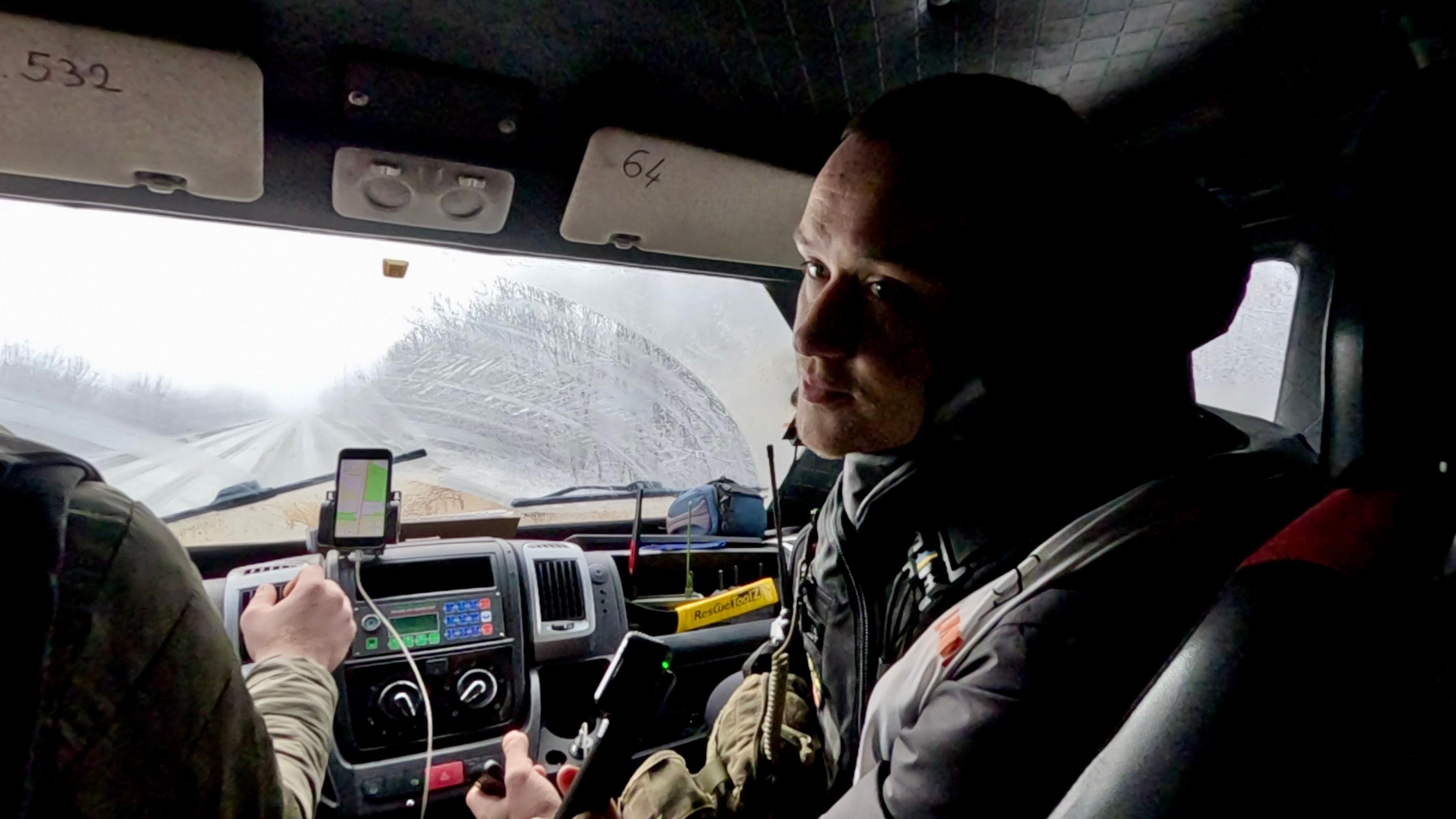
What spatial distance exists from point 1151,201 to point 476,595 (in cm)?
180

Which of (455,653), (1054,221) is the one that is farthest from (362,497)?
(1054,221)

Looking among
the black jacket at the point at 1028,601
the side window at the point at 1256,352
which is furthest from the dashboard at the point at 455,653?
the side window at the point at 1256,352

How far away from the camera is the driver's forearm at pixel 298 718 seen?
3.52 ft

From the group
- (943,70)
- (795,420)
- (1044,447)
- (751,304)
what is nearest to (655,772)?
(795,420)

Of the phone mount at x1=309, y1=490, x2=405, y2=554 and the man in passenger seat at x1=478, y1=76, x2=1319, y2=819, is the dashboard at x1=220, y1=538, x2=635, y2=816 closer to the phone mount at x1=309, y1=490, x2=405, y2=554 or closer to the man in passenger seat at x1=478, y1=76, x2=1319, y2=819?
the phone mount at x1=309, y1=490, x2=405, y2=554

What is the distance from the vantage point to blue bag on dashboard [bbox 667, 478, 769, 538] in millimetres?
2795

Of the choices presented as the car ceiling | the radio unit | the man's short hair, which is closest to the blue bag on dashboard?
the radio unit

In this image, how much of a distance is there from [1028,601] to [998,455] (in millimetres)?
292

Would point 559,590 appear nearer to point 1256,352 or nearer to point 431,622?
point 431,622

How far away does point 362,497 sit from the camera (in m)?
2.00

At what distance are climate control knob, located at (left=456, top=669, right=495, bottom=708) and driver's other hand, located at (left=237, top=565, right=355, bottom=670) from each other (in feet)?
1.78

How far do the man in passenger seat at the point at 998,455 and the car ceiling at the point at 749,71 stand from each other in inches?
4.2

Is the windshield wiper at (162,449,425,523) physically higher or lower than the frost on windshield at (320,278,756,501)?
lower

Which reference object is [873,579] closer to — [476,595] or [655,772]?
[655,772]
